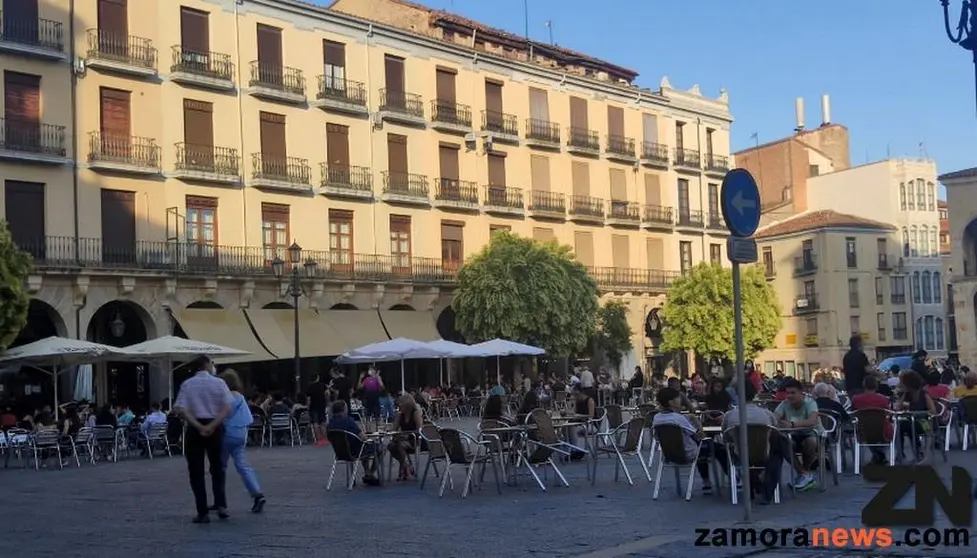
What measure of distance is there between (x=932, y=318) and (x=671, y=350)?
28.6 metres

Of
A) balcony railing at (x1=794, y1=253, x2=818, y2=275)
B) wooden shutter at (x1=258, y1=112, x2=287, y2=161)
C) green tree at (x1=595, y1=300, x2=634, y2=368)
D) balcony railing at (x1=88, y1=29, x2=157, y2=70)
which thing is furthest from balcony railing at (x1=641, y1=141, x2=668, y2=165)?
balcony railing at (x1=88, y1=29, x2=157, y2=70)

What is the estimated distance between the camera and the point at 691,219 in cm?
5584

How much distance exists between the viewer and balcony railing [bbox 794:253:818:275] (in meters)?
68.9

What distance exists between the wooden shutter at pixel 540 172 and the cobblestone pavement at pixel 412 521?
32315mm

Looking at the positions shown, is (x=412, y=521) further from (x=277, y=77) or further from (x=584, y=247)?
(x=584, y=247)

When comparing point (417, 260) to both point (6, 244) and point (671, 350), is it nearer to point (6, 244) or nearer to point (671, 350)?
point (671, 350)

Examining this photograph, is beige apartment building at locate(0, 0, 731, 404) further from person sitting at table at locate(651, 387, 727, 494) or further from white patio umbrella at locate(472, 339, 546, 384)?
person sitting at table at locate(651, 387, 727, 494)

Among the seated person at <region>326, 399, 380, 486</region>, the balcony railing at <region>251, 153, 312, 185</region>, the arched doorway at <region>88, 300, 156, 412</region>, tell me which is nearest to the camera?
the seated person at <region>326, 399, 380, 486</region>

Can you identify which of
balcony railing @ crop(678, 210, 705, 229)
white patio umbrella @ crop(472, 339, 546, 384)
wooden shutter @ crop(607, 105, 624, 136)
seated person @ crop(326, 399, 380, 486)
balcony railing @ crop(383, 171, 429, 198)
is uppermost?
wooden shutter @ crop(607, 105, 624, 136)


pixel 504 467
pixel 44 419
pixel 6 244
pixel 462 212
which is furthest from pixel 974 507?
pixel 462 212

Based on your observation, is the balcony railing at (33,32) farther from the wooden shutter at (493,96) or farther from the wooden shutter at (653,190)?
the wooden shutter at (653,190)

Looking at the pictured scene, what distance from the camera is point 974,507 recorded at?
10219 mm

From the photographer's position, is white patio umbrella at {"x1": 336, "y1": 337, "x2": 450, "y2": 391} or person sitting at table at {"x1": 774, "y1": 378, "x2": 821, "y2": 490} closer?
person sitting at table at {"x1": 774, "y1": 378, "x2": 821, "y2": 490}

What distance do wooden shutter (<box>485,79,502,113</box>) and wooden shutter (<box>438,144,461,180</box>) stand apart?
268 centimetres
